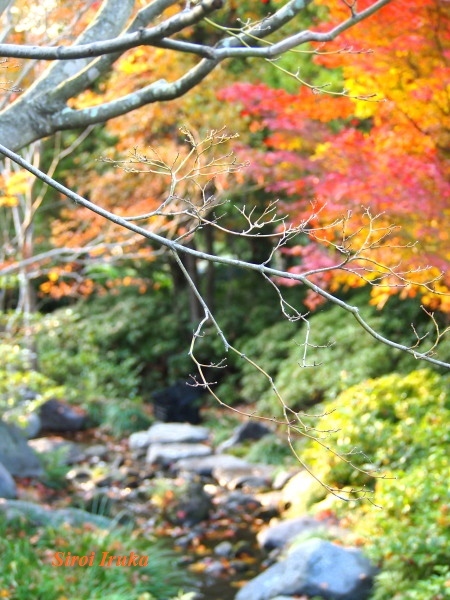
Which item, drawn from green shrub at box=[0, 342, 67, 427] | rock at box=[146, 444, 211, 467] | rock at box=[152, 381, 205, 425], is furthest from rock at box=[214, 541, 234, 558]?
rock at box=[152, 381, 205, 425]

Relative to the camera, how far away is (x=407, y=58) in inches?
244

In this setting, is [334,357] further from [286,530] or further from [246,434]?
[286,530]

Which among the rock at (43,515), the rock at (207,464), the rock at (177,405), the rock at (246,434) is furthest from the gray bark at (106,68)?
the rock at (177,405)

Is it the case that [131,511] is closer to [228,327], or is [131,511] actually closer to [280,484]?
[280,484]

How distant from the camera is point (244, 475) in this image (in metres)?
9.39

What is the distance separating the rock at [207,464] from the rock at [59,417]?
277cm

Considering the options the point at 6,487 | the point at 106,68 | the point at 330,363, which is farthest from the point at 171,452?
the point at 106,68

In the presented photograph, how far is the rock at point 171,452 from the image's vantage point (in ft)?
34.0

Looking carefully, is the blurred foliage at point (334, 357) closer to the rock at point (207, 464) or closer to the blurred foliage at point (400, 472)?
the rock at point (207, 464)

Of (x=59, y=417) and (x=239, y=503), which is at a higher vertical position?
(x=239, y=503)

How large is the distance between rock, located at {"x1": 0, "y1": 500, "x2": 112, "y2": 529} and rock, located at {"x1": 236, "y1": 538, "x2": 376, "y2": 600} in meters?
1.67

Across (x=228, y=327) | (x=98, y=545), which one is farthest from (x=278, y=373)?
(x=98, y=545)

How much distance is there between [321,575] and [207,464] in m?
4.70

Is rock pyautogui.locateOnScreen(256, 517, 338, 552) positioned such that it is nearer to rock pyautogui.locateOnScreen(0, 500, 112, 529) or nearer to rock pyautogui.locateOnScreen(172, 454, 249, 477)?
rock pyautogui.locateOnScreen(0, 500, 112, 529)
